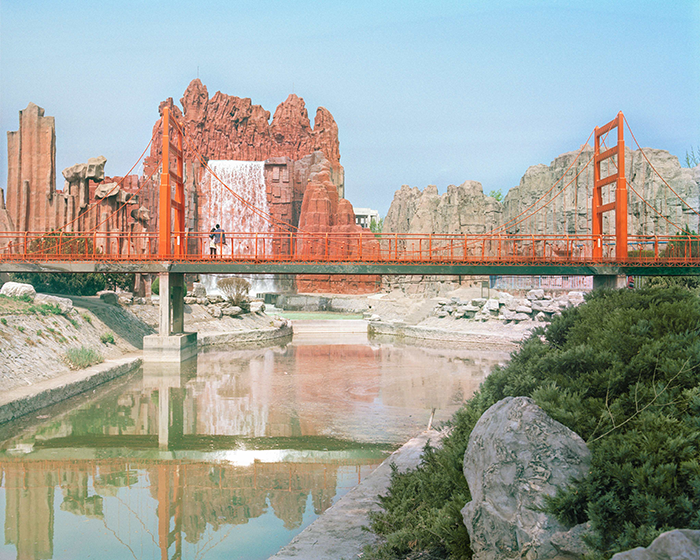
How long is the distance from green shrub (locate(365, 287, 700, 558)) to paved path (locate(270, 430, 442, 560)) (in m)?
0.28

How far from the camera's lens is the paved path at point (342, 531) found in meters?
4.74

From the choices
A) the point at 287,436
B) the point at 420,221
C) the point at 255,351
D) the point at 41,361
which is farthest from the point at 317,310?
the point at 287,436

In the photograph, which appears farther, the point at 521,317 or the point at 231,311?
the point at 231,311

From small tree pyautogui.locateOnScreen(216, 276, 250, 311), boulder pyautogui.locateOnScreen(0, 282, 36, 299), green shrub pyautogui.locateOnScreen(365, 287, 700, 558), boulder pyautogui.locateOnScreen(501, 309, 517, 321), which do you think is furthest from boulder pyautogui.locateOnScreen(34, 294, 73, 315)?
boulder pyautogui.locateOnScreen(501, 309, 517, 321)

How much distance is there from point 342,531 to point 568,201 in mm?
55347

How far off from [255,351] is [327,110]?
76.8m

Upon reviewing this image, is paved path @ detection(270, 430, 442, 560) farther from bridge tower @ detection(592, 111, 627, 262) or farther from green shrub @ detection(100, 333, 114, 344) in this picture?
bridge tower @ detection(592, 111, 627, 262)

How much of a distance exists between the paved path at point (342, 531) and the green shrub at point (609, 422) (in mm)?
277

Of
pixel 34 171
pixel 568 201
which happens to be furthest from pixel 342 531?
pixel 568 201

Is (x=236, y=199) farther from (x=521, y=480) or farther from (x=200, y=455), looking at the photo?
(x=521, y=480)

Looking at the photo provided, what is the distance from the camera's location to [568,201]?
181ft

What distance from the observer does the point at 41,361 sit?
45.6ft

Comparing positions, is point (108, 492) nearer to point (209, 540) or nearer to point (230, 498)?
point (230, 498)

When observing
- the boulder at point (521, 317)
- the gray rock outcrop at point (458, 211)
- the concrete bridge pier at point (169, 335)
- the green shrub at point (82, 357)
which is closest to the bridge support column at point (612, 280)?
the boulder at point (521, 317)
